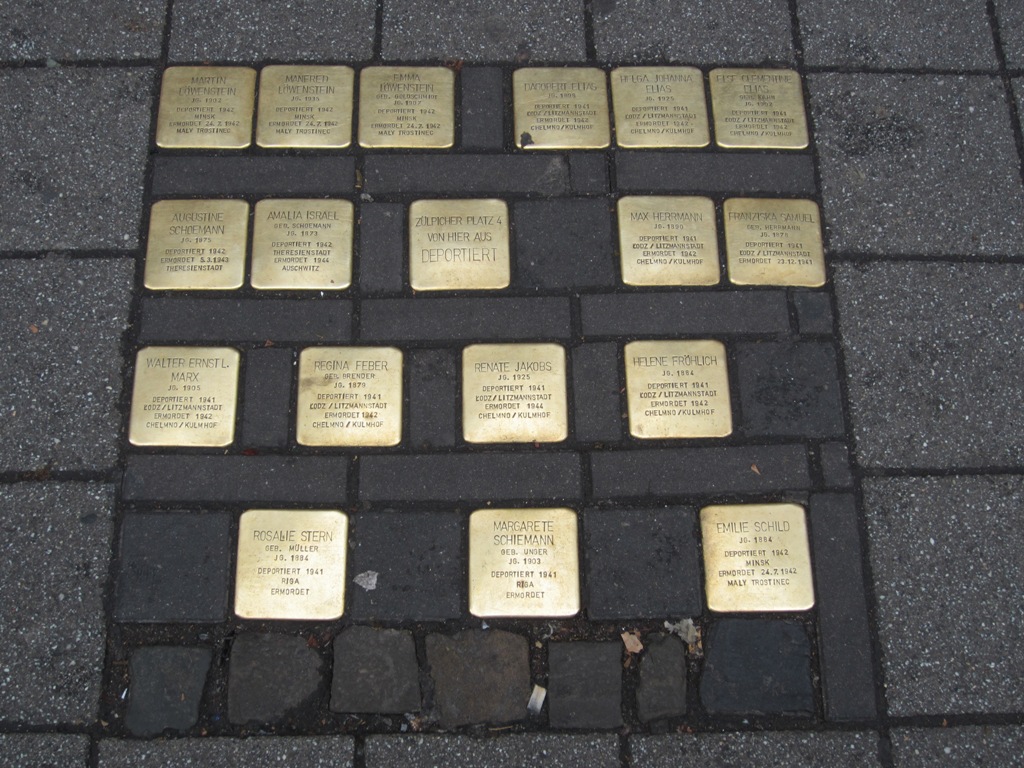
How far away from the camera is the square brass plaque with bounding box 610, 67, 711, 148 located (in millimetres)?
2064

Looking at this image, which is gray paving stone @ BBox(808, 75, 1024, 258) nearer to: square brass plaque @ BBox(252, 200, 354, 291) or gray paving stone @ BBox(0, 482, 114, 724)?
square brass plaque @ BBox(252, 200, 354, 291)

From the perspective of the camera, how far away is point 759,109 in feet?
6.89

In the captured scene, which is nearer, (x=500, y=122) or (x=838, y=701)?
(x=838, y=701)

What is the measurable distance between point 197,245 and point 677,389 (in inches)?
49.1

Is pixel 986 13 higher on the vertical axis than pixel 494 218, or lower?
higher

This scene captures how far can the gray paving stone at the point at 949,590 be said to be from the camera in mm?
1715

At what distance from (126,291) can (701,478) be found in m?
1.48

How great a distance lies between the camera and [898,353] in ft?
6.30

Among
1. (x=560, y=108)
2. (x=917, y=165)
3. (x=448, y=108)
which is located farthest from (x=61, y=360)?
(x=917, y=165)

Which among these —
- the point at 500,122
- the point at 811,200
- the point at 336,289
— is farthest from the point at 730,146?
the point at 336,289

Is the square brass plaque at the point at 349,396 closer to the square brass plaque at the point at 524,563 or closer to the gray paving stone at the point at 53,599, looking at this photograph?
the square brass plaque at the point at 524,563

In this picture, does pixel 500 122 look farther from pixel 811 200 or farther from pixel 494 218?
pixel 811 200

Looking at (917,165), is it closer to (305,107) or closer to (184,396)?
(305,107)

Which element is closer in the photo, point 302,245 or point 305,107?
point 302,245
